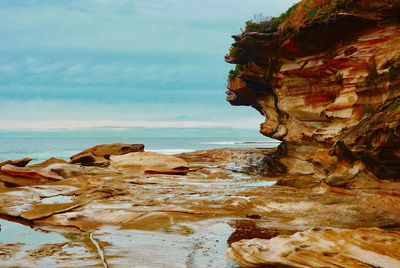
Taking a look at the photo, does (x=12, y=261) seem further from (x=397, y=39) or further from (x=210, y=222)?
(x=397, y=39)

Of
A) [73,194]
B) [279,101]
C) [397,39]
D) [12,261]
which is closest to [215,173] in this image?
[279,101]

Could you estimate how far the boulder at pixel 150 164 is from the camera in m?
27.7

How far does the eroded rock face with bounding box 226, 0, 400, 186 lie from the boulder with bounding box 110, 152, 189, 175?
271 inches

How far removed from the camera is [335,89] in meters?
25.1

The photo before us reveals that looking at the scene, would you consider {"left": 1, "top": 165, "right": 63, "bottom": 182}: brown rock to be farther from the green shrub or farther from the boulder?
the green shrub

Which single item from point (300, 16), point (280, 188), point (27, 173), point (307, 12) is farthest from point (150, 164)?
point (307, 12)

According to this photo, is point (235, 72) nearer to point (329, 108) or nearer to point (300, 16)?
point (300, 16)

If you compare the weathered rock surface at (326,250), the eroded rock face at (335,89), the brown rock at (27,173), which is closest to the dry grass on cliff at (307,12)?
the eroded rock face at (335,89)

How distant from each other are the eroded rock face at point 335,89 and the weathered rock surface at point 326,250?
677 centimetres

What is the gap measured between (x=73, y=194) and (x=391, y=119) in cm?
1251

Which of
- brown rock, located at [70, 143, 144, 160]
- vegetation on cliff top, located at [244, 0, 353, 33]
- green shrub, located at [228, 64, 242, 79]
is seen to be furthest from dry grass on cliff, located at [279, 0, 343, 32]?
brown rock, located at [70, 143, 144, 160]

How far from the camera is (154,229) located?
42.1ft

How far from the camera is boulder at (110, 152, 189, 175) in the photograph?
90.7 ft

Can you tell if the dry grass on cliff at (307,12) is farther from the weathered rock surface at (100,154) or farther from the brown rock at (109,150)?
the brown rock at (109,150)
